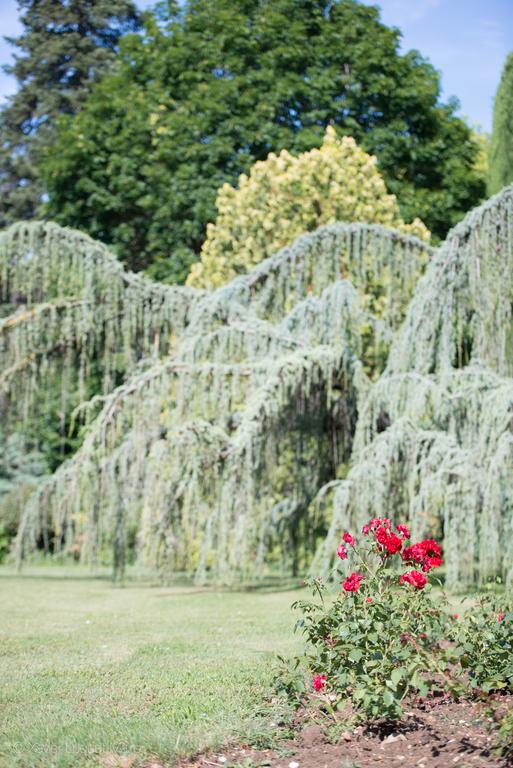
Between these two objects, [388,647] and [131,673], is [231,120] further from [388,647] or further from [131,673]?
[388,647]

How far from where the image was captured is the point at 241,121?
15.6 m

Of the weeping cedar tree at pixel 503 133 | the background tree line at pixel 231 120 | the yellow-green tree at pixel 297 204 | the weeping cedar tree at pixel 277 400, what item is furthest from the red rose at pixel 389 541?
the background tree line at pixel 231 120

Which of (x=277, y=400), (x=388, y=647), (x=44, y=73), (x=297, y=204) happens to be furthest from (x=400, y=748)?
(x=44, y=73)

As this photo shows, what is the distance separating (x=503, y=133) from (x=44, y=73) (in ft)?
40.1

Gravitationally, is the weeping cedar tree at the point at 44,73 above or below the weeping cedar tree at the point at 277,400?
above

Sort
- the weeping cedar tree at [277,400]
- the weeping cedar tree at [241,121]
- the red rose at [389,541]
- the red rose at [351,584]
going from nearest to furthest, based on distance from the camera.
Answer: the red rose at [351,584] → the red rose at [389,541] → the weeping cedar tree at [277,400] → the weeping cedar tree at [241,121]

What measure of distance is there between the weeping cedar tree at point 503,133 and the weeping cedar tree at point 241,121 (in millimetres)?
1434

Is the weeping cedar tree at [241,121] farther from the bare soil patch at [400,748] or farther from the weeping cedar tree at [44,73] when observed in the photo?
the bare soil patch at [400,748]

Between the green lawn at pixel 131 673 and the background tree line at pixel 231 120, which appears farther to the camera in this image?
the background tree line at pixel 231 120

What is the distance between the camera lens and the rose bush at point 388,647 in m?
3.28

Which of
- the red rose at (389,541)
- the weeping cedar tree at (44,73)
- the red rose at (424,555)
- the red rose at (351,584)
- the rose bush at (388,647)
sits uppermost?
the weeping cedar tree at (44,73)

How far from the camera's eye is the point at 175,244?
53.4ft

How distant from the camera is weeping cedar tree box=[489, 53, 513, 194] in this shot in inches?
530

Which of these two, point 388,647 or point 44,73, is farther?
point 44,73
